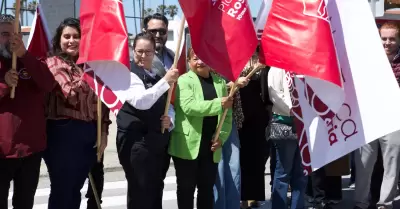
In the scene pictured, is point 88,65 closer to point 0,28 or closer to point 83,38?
point 83,38

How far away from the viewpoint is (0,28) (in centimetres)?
470

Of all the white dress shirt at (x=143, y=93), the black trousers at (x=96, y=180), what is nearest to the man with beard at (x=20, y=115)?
the white dress shirt at (x=143, y=93)

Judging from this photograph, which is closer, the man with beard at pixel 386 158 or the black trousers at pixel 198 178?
the black trousers at pixel 198 178

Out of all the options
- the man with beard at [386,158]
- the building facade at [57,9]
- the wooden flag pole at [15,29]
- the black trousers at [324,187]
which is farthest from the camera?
the building facade at [57,9]

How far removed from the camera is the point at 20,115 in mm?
4691

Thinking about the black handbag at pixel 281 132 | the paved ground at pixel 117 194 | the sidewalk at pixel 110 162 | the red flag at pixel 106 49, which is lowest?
the paved ground at pixel 117 194

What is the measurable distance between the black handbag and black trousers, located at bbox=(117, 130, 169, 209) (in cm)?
153

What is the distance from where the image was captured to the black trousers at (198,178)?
17.8ft

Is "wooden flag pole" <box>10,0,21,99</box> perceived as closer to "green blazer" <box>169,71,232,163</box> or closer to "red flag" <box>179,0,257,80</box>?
"red flag" <box>179,0,257,80</box>

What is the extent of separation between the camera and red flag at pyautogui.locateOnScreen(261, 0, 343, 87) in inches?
179

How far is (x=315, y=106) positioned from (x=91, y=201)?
7.76 ft

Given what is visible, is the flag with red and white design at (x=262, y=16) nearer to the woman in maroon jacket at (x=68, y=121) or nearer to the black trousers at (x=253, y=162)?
the woman in maroon jacket at (x=68, y=121)

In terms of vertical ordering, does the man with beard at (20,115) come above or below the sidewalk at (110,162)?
above

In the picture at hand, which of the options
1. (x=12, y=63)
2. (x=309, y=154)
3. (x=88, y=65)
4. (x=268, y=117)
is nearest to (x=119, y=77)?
(x=88, y=65)
